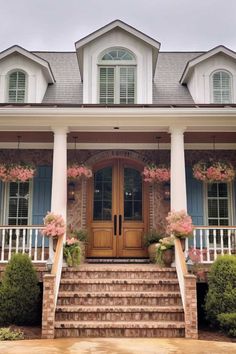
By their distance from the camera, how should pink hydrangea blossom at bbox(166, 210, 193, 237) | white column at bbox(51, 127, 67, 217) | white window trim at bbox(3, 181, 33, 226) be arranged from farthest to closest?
white window trim at bbox(3, 181, 33, 226), white column at bbox(51, 127, 67, 217), pink hydrangea blossom at bbox(166, 210, 193, 237)

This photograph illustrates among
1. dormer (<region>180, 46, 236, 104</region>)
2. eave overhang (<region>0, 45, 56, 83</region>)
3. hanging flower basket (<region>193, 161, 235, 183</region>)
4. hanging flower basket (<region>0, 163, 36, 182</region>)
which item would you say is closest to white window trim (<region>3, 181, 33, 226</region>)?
hanging flower basket (<region>0, 163, 36, 182</region>)

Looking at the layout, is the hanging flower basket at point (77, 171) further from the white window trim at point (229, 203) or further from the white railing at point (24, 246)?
the white window trim at point (229, 203)

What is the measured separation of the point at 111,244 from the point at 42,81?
15.8ft

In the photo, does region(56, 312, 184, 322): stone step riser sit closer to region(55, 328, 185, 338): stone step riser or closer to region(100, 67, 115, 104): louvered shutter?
region(55, 328, 185, 338): stone step riser

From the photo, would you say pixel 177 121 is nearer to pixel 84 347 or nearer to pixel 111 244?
pixel 111 244

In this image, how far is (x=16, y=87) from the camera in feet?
35.2

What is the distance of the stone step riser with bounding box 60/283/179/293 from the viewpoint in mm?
7137

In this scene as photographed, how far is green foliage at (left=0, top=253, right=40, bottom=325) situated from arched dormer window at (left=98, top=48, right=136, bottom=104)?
516 cm

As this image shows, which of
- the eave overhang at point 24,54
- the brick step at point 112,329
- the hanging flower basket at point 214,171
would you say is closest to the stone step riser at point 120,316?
the brick step at point 112,329

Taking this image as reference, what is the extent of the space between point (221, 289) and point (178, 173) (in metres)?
2.55

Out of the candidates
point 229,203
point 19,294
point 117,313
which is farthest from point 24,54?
point 117,313

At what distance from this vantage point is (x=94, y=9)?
56.9 feet

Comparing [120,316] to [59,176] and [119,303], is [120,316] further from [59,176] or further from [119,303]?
[59,176]

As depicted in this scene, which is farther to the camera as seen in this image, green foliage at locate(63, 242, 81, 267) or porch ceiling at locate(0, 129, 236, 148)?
porch ceiling at locate(0, 129, 236, 148)
